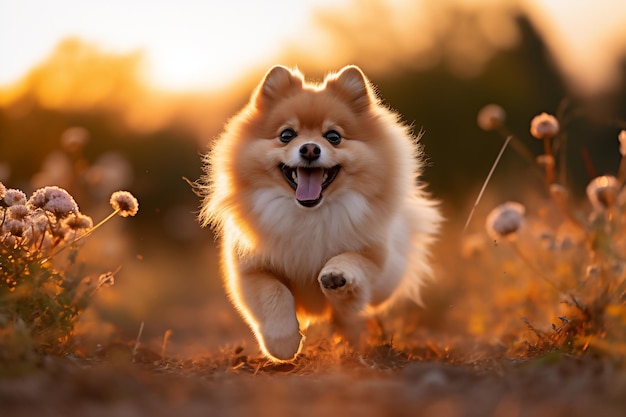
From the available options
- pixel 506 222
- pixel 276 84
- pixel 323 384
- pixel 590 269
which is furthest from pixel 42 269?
pixel 590 269

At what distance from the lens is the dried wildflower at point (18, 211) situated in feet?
12.1

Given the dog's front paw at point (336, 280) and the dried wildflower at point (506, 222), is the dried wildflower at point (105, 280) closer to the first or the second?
the dog's front paw at point (336, 280)

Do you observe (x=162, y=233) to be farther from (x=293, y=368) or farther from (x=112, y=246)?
(x=293, y=368)

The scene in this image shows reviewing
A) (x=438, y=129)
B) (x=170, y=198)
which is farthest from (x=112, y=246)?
(x=438, y=129)

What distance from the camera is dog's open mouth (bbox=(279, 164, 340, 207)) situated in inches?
173

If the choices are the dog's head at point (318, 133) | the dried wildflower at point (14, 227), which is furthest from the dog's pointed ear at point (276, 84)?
the dried wildflower at point (14, 227)

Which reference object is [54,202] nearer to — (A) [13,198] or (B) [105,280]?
(A) [13,198]

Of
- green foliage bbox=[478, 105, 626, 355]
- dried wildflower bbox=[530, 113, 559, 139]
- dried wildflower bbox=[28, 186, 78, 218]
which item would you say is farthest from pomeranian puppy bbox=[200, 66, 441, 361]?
dried wildflower bbox=[28, 186, 78, 218]

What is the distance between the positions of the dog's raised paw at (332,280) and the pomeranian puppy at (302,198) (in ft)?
0.46

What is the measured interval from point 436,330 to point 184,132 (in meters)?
6.51

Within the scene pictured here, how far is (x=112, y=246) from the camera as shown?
6105 mm

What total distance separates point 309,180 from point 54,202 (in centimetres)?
141

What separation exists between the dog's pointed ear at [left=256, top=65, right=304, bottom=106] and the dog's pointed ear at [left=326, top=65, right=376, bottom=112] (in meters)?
0.22

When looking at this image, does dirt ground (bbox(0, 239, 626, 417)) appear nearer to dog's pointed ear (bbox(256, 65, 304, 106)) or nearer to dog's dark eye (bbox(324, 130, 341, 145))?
dog's dark eye (bbox(324, 130, 341, 145))
